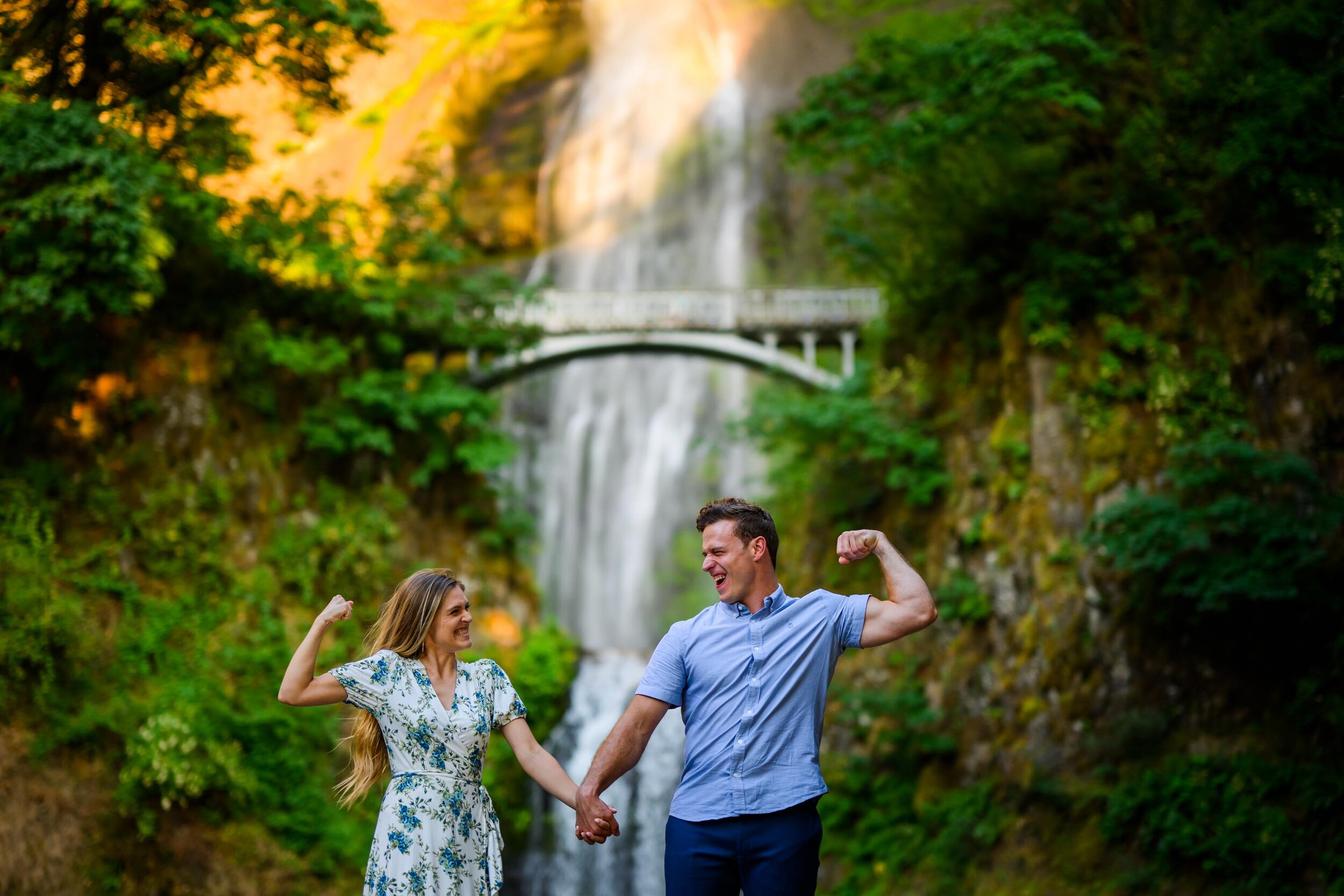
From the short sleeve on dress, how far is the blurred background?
20.2 ft

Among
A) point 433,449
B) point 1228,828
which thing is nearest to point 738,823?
point 1228,828

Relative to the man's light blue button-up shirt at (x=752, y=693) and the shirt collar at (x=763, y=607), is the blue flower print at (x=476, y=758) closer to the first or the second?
the man's light blue button-up shirt at (x=752, y=693)

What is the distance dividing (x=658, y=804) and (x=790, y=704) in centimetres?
1135

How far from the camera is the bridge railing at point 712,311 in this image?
67.4ft

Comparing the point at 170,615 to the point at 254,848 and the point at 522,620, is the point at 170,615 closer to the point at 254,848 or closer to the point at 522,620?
the point at 254,848

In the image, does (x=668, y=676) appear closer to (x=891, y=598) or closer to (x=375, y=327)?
(x=891, y=598)

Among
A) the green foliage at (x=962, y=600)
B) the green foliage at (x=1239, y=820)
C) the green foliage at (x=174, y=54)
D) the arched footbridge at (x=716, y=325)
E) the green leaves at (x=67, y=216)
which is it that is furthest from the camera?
the arched footbridge at (x=716, y=325)

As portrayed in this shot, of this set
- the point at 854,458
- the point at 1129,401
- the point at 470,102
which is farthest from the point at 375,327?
the point at 470,102

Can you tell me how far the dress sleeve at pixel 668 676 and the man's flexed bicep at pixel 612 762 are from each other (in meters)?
0.02

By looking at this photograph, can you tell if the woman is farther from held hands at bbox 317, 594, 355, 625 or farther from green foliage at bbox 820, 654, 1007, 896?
green foliage at bbox 820, 654, 1007, 896

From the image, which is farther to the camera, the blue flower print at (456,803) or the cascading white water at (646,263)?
the cascading white water at (646,263)

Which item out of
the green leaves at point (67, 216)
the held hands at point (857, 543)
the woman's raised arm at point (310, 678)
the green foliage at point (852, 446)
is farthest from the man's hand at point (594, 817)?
the green foliage at point (852, 446)

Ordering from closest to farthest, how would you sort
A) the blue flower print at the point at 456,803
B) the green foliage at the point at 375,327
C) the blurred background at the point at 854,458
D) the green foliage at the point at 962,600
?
the blue flower print at the point at 456,803 → the blurred background at the point at 854,458 → the green foliage at the point at 962,600 → the green foliage at the point at 375,327

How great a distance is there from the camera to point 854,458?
13.0 meters
